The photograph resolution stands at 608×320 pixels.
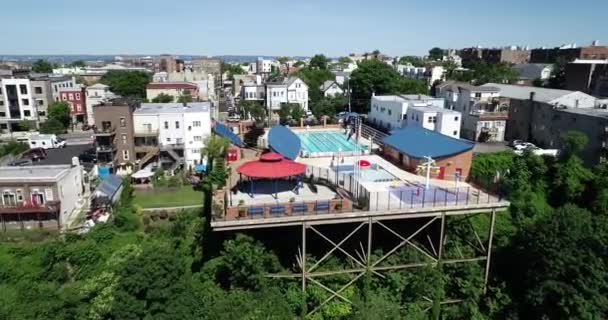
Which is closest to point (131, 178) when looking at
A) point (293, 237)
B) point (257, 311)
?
point (293, 237)

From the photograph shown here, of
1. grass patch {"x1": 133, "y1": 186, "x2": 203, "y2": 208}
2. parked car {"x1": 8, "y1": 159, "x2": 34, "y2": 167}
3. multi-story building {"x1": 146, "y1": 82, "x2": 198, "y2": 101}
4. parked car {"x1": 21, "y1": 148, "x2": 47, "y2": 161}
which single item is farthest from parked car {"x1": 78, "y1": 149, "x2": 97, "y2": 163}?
multi-story building {"x1": 146, "y1": 82, "x2": 198, "y2": 101}

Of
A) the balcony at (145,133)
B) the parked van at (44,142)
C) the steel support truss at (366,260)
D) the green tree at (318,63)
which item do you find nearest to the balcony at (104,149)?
the balcony at (145,133)

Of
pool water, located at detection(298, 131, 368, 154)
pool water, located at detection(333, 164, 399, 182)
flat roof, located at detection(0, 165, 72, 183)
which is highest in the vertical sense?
pool water, located at detection(333, 164, 399, 182)

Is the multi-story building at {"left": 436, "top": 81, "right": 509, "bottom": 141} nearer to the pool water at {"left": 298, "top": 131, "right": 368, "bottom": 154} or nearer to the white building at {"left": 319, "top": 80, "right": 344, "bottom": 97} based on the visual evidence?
the pool water at {"left": 298, "top": 131, "right": 368, "bottom": 154}

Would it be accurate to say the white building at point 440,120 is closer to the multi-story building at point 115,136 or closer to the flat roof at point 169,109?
the flat roof at point 169,109

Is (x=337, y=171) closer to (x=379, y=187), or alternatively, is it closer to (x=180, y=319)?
(x=379, y=187)

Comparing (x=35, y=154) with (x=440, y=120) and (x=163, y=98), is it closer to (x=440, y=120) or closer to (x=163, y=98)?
(x=163, y=98)
